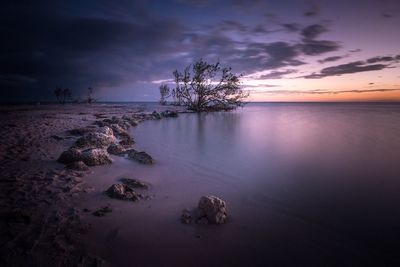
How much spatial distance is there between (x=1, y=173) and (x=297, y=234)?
226 inches

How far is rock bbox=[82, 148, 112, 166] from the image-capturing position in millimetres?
5695

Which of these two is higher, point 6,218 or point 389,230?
point 6,218

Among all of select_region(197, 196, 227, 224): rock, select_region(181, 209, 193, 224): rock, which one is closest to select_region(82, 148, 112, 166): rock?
select_region(181, 209, 193, 224): rock

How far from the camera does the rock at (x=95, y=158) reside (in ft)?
Answer: 18.7

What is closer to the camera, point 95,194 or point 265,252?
point 265,252

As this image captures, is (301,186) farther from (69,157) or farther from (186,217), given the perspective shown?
(69,157)

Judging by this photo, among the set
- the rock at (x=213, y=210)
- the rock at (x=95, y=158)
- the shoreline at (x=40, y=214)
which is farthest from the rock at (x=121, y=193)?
the rock at (x=95, y=158)

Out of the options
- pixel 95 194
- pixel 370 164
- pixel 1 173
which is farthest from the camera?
pixel 370 164

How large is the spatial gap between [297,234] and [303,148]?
609 cm

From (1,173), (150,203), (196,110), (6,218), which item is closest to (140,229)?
(150,203)

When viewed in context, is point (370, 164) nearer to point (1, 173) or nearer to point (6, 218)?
point (6, 218)

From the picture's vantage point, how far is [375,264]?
2471 mm

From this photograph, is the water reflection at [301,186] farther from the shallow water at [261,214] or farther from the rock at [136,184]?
the rock at [136,184]

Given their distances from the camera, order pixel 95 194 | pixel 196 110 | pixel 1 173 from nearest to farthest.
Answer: pixel 95 194
pixel 1 173
pixel 196 110
